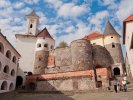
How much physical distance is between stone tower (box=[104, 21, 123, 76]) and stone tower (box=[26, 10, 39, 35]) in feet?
47.6

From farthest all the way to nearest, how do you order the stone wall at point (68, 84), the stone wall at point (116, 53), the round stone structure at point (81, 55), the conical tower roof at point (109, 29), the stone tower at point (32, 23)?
the stone tower at point (32, 23) → the conical tower roof at point (109, 29) → the stone wall at point (116, 53) → the round stone structure at point (81, 55) → the stone wall at point (68, 84)

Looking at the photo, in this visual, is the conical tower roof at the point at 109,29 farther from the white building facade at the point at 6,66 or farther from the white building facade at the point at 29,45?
the white building facade at the point at 6,66

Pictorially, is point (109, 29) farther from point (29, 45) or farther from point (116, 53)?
point (29, 45)

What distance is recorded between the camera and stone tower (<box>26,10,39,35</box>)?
36156 millimetres

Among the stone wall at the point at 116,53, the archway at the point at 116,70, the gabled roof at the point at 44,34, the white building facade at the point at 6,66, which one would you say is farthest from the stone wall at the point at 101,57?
the white building facade at the point at 6,66

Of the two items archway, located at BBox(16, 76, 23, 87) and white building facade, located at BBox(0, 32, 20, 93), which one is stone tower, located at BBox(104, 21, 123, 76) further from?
white building facade, located at BBox(0, 32, 20, 93)

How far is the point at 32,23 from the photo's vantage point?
121 ft

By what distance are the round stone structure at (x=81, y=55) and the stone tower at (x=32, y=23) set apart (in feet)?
35.6

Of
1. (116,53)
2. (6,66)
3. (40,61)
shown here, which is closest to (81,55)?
(40,61)

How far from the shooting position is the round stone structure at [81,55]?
26.6 meters

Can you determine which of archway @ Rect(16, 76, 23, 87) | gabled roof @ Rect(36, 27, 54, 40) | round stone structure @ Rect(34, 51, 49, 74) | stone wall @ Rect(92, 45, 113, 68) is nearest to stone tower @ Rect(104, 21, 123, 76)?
stone wall @ Rect(92, 45, 113, 68)

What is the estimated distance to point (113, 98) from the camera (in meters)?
12.3

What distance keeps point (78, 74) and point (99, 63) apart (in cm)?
798

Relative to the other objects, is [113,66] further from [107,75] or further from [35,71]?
[35,71]
